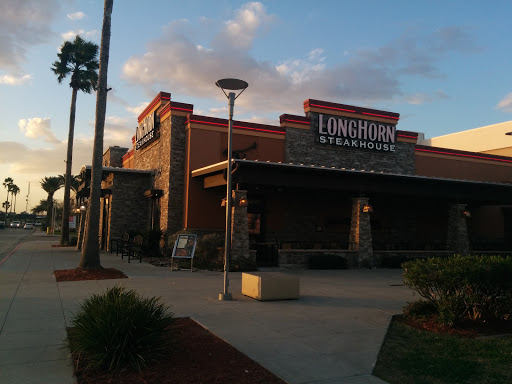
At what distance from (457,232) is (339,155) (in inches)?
299

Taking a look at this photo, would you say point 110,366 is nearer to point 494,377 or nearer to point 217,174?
point 494,377

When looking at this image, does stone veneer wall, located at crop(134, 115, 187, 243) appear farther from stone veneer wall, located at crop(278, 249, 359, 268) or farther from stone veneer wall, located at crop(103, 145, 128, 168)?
stone veneer wall, located at crop(103, 145, 128, 168)

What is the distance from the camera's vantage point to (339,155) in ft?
82.4

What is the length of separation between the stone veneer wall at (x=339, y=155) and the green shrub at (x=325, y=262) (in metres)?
6.77

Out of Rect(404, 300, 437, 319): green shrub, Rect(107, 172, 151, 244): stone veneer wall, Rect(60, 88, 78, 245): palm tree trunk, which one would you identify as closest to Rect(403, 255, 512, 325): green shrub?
Rect(404, 300, 437, 319): green shrub

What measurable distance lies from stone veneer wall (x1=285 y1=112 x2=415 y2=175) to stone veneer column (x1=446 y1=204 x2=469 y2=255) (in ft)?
17.1

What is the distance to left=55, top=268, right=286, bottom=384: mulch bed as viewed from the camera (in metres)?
4.96

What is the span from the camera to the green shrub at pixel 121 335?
17.4 feet

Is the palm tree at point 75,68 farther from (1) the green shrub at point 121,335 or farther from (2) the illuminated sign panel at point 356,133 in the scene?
(1) the green shrub at point 121,335

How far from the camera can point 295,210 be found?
23078 mm

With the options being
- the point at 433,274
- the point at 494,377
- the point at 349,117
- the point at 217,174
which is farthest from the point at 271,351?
the point at 349,117

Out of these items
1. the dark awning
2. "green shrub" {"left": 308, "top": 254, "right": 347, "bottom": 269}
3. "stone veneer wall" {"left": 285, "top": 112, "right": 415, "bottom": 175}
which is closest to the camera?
the dark awning

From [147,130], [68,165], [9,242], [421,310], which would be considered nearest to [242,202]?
[421,310]

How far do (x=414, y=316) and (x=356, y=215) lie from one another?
11.4m
